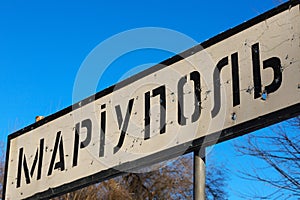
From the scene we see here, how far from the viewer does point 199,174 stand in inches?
85.4

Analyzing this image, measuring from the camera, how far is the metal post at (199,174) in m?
2.12

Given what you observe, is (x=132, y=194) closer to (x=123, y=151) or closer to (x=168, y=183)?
(x=168, y=183)

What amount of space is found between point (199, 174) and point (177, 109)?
1.18ft

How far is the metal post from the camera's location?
2.12 meters

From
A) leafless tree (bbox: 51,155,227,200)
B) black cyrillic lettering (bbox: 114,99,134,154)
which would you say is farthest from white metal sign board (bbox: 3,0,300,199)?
leafless tree (bbox: 51,155,227,200)

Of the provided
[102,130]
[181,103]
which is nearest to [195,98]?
[181,103]

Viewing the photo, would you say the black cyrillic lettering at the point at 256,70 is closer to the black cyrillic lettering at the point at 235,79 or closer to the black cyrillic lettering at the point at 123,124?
the black cyrillic lettering at the point at 235,79

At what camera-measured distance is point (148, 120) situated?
8.33ft

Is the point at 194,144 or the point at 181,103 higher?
Result: the point at 181,103

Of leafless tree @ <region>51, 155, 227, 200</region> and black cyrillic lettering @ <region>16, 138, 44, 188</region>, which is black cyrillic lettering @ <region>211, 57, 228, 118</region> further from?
leafless tree @ <region>51, 155, 227, 200</region>

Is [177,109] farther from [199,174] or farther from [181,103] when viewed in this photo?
[199,174]

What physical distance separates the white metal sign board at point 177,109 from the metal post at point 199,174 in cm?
4

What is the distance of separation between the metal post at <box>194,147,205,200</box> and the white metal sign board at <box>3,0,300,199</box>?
0.13 feet

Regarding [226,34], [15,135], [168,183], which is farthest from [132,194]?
[226,34]
